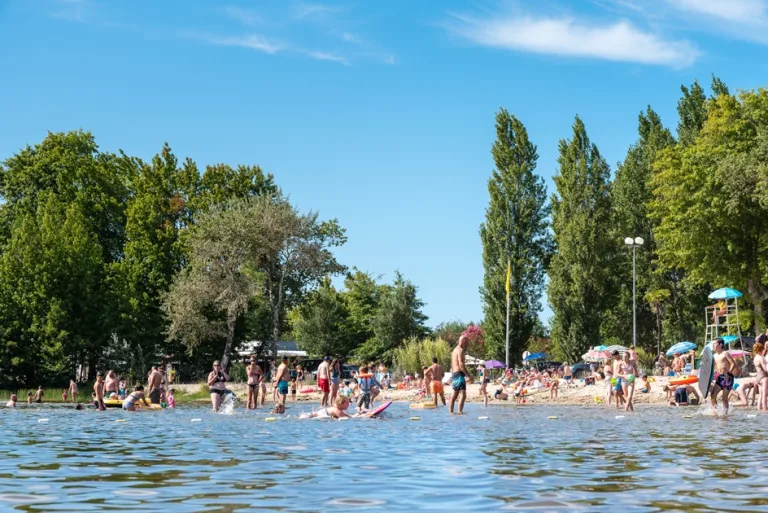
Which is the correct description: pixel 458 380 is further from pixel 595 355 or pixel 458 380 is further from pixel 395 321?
pixel 395 321

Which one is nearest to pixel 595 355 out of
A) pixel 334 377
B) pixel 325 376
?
pixel 325 376

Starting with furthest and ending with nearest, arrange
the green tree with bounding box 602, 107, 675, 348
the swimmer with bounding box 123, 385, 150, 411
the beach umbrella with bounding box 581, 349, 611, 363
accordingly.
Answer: the green tree with bounding box 602, 107, 675, 348 → the beach umbrella with bounding box 581, 349, 611, 363 → the swimmer with bounding box 123, 385, 150, 411

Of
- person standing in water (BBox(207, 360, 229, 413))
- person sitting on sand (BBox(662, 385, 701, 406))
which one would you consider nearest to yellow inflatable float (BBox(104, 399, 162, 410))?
person standing in water (BBox(207, 360, 229, 413))

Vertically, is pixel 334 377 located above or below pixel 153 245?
below

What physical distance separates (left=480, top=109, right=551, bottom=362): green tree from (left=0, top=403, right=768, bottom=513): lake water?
148 ft

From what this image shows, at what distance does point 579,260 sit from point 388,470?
52.6 meters

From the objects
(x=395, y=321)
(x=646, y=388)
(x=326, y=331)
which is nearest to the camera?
(x=646, y=388)

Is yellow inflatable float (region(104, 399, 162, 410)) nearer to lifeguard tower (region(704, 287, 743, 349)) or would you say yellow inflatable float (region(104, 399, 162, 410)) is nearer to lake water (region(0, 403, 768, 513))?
lake water (region(0, 403, 768, 513))

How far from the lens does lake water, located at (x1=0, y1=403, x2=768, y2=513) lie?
6891mm

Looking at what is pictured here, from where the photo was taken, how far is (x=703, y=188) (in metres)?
47.2

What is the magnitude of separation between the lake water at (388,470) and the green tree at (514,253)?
45028mm

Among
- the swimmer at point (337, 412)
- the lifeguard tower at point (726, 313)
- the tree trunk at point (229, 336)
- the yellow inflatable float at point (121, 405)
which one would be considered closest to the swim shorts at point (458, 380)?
the swimmer at point (337, 412)

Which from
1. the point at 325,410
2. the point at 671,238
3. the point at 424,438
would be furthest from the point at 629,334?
the point at 424,438

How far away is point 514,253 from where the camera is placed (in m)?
61.2
